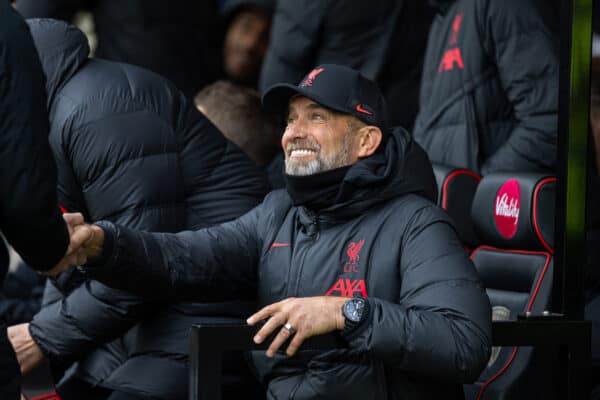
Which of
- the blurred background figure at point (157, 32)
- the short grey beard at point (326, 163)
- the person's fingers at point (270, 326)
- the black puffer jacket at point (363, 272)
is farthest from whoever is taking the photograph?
the blurred background figure at point (157, 32)

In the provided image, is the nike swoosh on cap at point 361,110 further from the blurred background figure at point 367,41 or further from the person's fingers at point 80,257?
the blurred background figure at point 367,41

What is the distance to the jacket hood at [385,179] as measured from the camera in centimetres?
305

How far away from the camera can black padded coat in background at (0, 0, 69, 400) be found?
2109mm

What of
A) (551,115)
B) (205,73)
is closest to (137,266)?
(551,115)

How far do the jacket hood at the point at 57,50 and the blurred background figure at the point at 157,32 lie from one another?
7.02 feet

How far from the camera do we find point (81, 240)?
2.83 m

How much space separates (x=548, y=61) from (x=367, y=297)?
1.88 m

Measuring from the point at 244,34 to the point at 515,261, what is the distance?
3290 millimetres

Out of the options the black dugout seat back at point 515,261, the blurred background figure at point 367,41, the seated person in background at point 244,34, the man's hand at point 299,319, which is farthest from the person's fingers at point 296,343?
the seated person in background at point 244,34

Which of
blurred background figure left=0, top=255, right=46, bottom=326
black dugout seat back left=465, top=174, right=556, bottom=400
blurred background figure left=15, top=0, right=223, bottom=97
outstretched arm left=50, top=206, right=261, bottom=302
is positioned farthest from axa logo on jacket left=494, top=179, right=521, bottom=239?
blurred background figure left=15, top=0, right=223, bottom=97

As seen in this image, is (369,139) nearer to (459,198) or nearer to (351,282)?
(351,282)

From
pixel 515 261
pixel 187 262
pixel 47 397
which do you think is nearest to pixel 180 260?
pixel 187 262

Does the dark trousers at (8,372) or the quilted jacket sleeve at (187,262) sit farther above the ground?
the dark trousers at (8,372)

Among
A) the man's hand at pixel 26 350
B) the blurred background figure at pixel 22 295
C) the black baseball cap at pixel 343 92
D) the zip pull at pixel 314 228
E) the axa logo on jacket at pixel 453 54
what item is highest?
the black baseball cap at pixel 343 92
